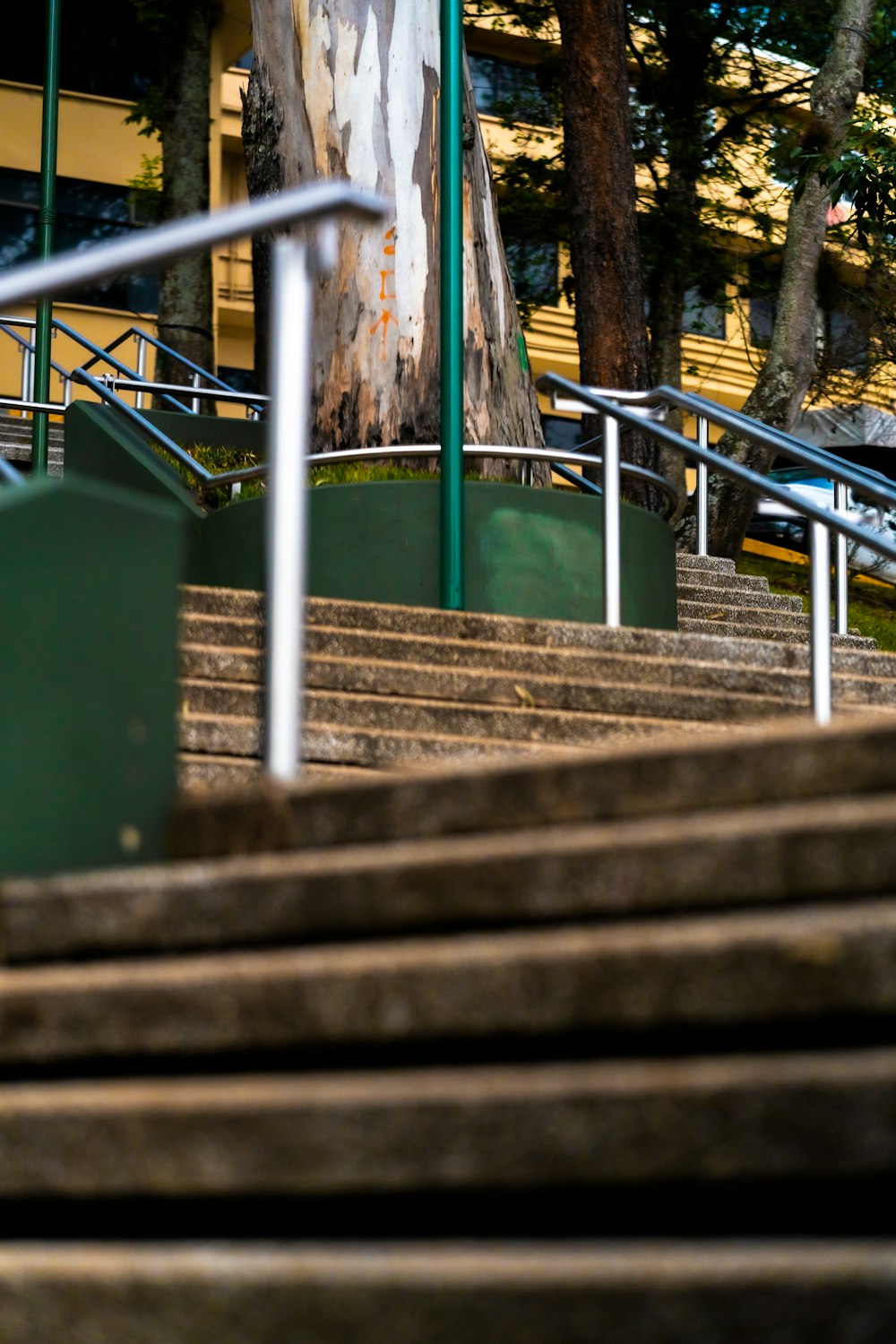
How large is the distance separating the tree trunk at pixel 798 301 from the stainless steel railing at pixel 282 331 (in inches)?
378

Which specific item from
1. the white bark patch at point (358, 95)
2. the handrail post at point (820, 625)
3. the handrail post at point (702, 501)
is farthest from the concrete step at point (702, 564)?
the handrail post at point (820, 625)

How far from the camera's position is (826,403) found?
81.4 ft

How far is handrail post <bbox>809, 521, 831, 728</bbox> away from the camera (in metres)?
5.02

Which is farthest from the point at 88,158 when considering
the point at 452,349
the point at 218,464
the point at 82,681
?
the point at 82,681

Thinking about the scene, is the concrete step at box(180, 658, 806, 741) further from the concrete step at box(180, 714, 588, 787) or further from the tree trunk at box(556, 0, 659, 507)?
the tree trunk at box(556, 0, 659, 507)

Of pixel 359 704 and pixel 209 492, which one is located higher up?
pixel 209 492

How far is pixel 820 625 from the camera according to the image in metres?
5.05

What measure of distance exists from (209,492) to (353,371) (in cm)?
106

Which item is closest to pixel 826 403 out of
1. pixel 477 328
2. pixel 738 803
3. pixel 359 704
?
pixel 477 328

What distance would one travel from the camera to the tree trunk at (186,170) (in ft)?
55.3

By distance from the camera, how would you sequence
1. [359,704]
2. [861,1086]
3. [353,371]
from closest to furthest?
[861,1086], [359,704], [353,371]

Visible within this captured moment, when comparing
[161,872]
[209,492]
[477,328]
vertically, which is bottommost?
[161,872]

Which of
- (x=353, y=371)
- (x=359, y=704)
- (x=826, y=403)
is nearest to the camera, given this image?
(x=359, y=704)

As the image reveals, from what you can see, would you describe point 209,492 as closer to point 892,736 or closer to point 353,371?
point 353,371
